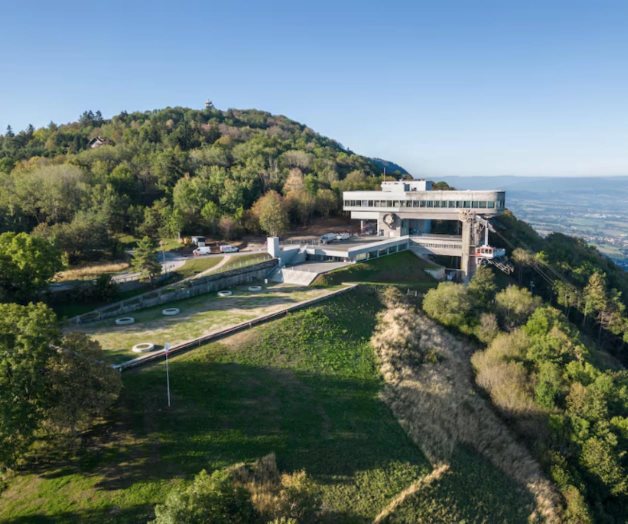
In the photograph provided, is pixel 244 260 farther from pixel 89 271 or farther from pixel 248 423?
pixel 248 423

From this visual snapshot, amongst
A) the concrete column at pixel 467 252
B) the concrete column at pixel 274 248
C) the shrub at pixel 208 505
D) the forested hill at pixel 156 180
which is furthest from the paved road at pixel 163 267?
the shrub at pixel 208 505

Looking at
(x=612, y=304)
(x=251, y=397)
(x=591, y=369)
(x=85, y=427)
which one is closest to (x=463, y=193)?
(x=612, y=304)

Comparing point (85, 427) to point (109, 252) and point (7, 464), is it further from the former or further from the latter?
point (109, 252)

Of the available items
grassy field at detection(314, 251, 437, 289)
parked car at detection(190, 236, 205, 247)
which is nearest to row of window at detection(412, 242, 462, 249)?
grassy field at detection(314, 251, 437, 289)

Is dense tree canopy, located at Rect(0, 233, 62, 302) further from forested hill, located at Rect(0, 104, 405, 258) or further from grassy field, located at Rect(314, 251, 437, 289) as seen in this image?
grassy field, located at Rect(314, 251, 437, 289)

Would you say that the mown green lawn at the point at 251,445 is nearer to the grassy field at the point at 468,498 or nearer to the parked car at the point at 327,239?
the grassy field at the point at 468,498

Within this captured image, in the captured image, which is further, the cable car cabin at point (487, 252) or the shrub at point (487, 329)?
the cable car cabin at point (487, 252)
